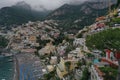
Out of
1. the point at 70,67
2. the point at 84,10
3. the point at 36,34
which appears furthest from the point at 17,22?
the point at 70,67

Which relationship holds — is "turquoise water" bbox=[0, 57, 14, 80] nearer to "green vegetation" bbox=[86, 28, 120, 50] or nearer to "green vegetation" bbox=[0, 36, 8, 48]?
"green vegetation" bbox=[86, 28, 120, 50]

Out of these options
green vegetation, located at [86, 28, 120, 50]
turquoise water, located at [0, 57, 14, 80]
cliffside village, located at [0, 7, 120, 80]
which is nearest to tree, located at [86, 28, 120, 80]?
green vegetation, located at [86, 28, 120, 50]

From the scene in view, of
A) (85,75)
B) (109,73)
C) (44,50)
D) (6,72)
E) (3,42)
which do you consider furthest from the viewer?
(3,42)

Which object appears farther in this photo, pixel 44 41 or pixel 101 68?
pixel 44 41

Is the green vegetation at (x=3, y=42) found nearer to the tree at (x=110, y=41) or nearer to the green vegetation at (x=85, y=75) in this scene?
the green vegetation at (x=85, y=75)

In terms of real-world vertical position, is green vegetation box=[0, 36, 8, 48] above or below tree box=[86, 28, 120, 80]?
below

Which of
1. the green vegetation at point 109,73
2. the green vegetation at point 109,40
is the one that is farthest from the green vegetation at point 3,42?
the green vegetation at point 109,40

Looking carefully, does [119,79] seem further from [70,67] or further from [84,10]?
[84,10]

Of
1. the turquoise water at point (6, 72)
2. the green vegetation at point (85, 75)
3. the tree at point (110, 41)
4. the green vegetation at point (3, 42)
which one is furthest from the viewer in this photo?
the green vegetation at point (3, 42)

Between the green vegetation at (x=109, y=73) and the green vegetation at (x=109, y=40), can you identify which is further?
the green vegetation at (x=109, y=73)

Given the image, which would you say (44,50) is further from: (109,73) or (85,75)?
(109,73)

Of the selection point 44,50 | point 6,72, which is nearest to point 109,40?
point 6,72
